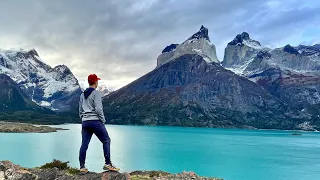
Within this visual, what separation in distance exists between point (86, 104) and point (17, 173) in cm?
609

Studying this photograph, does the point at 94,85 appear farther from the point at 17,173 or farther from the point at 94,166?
the point at 94,166

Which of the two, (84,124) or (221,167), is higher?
(84,124)

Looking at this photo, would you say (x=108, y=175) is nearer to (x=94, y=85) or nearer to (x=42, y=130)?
(x=94, y=85)

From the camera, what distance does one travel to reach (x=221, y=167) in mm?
69500

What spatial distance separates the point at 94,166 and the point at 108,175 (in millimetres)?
46020

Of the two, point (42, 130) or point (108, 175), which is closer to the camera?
point (108, 175)

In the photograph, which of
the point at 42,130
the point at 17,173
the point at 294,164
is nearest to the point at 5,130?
the point at 42,130

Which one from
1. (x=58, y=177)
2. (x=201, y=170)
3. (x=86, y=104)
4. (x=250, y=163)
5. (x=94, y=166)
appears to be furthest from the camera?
(x=250, y=163)

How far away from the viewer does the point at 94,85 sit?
44.2 ft

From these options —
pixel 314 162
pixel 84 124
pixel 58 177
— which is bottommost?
pixel 314 162

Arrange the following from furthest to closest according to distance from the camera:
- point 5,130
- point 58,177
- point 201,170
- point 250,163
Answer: point 5,130 → point 250,163 → point 201,170 → point 58,177

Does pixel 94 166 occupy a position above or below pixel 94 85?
below

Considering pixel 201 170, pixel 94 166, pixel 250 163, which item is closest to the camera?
pixel 94 166

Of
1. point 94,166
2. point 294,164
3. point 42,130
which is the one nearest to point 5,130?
point 42,130
